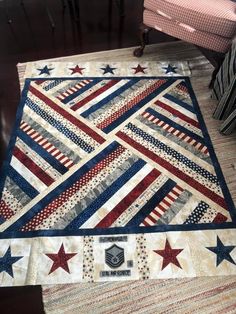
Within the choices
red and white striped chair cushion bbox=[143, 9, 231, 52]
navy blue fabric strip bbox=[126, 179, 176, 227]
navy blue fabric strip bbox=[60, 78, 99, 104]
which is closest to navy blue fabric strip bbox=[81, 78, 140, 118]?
navy blue fabric strip bbox=[60, 78, 99, 104]

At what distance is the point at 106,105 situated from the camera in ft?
6.13

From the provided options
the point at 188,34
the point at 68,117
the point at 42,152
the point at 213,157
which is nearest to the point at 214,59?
the point at 188,34

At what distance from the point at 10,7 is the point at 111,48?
44.9 inches

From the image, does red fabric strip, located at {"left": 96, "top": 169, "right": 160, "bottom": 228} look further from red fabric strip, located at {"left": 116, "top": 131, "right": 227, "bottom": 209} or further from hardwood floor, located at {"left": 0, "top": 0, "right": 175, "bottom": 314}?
hardwood floor, located at {"left": 0, "top": 0, "right": 175, "bottom": 314}

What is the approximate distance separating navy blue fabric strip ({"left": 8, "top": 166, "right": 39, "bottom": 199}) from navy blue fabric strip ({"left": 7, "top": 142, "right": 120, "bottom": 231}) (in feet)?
0.22

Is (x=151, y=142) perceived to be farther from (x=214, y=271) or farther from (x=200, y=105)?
(x=214, y=271)

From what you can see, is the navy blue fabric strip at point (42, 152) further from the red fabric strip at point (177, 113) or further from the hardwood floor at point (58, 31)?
the red fabric strip at point (177, 113)

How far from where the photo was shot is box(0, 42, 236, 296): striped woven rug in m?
1.26

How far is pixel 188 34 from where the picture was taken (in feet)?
6.01

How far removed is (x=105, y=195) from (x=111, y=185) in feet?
0.21

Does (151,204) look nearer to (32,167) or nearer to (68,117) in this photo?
(32,167)

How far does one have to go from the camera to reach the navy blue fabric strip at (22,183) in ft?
4.81

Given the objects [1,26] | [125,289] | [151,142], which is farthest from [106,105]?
[1,26]

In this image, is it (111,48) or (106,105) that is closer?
(106,105)
